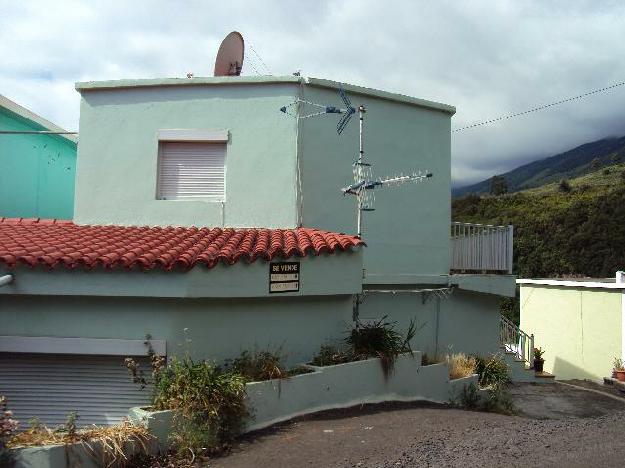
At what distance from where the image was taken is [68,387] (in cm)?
863

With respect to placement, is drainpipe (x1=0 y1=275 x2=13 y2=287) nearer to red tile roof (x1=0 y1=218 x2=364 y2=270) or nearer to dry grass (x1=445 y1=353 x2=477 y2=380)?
red tile roof (x1=0 y1=218 x2=364 y2=270)

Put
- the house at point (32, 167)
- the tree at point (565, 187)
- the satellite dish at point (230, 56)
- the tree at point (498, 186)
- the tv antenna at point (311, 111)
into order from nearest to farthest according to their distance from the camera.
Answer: the tv antenna at point (311, 111), the satellite dish at point (230, 56), the house at point (32, 167), the tree at point (565, 187), the tree at point (498, 186)

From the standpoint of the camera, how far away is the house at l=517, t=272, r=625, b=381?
1942cm

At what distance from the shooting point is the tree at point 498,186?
70.0 metres

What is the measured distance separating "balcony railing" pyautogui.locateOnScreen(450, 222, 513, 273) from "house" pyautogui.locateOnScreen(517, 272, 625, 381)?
642 cm

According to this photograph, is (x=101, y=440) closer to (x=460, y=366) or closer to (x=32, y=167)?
(x=460, y=366)

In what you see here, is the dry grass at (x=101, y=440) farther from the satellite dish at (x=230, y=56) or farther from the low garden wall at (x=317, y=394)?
the satellite dish at (x=230, y=56)

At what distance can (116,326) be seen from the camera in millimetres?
8594

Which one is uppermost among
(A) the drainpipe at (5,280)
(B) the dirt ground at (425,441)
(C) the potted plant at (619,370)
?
(A) the drainpipe at (5,280)

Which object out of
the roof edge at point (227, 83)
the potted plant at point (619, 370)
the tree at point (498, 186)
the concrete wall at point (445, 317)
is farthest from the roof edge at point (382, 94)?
the tree at point (498, 186)

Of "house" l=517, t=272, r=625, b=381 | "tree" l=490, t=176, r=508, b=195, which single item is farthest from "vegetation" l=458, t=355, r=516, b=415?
"tree" l=490, t=176, r=508, b=195

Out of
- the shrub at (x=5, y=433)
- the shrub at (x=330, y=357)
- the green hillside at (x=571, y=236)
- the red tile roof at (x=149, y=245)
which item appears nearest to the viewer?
the shrub at (x=5, y=433)

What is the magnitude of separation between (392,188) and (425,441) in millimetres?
6474

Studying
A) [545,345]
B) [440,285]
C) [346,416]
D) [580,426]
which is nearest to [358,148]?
[440,285]
